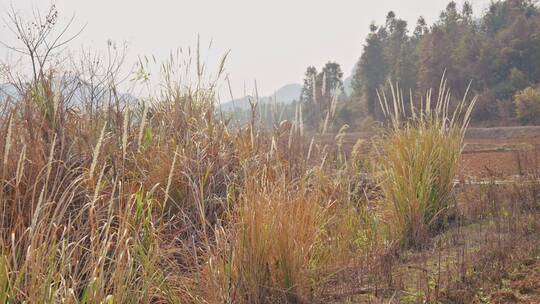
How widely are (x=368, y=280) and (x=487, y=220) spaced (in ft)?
6.27

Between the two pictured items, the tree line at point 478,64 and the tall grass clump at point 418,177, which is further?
the tree line at point 478,64

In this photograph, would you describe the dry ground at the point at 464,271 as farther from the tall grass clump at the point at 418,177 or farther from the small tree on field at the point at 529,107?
the small tree on field at the point at 529,107

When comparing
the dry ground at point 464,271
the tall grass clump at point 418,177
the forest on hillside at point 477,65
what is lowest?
the dry ground at point 464,271

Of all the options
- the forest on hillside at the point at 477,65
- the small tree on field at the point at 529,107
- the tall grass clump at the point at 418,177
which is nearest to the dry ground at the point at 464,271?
the tall grass clump at the point at 418,177

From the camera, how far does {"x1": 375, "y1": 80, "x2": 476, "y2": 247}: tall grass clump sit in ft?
11.0

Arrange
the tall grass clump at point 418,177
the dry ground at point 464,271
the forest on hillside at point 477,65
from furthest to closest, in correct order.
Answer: the forest on hillside at point 477,65
the tall grass clump at point 418,177
the dry ground at point 464,271

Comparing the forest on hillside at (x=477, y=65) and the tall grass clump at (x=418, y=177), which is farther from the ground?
the forest on hillside at (x=477, y=65)

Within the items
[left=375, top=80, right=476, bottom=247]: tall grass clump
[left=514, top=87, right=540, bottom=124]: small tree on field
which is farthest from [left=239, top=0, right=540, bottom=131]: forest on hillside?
[left=375, top=80, right=476, bottom=247]: tall grass clump

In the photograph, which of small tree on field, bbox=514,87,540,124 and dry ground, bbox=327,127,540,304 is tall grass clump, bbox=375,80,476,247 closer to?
dry ground, bbox=327,127,540,304

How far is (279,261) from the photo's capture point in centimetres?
211

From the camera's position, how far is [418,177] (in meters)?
3.45

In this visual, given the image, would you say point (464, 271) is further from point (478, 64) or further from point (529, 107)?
point (478, 64)

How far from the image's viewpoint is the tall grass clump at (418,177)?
3.37 metres

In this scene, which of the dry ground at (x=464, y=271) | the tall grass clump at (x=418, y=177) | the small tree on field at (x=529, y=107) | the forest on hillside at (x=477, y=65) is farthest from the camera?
the forest on hillside at (x=477, y=65)
